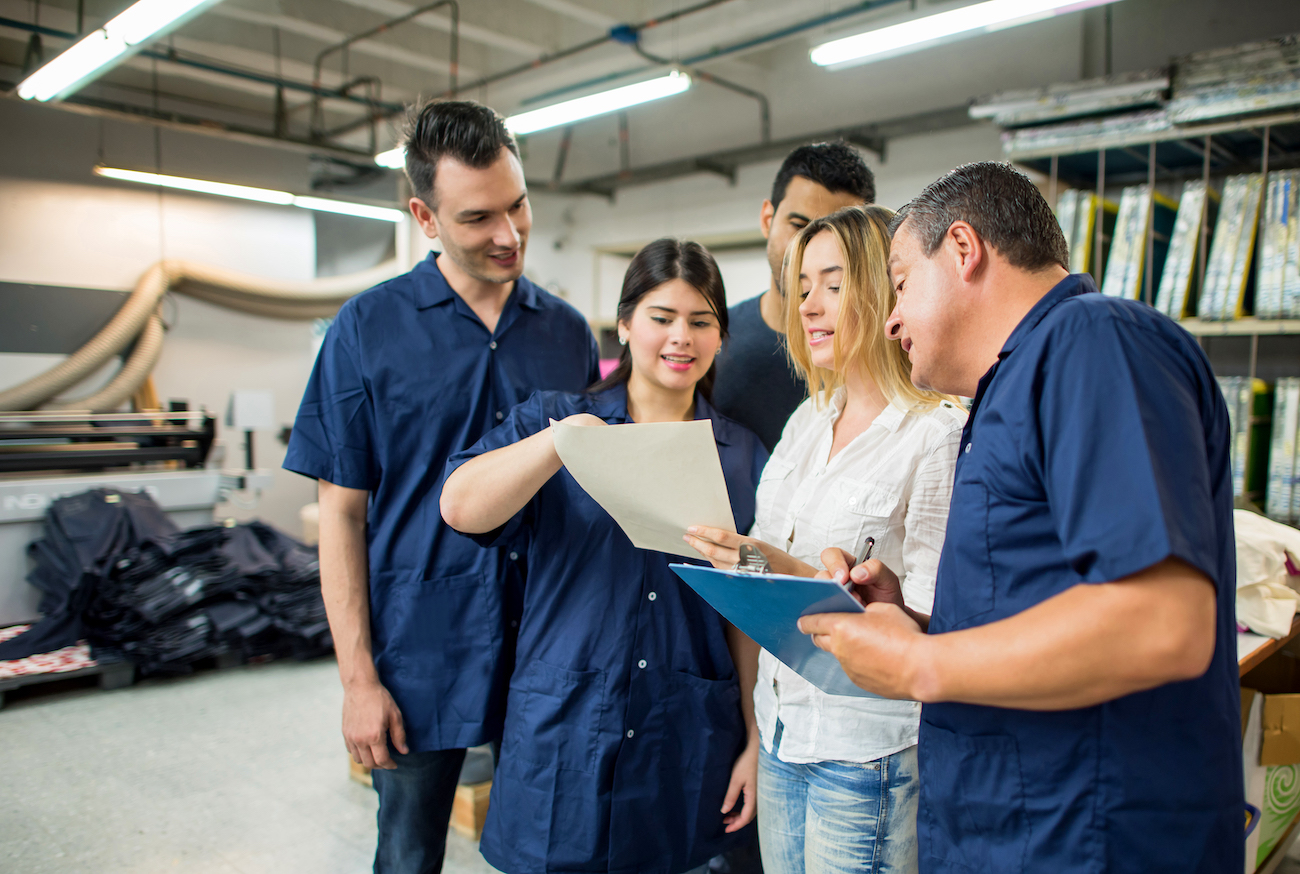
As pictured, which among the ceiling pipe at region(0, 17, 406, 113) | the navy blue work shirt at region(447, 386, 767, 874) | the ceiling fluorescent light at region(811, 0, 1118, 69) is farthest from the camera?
the ceiling pipe at region(0, 17, 406, 113)

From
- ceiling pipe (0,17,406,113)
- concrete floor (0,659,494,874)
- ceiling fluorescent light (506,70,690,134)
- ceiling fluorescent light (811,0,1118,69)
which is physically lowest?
concrete floor (0,659,494,874)

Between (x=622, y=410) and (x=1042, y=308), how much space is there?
0.80 m

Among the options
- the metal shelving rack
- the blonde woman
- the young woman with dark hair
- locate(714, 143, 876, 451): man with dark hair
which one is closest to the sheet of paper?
the blonde woman

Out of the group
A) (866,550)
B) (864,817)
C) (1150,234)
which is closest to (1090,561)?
(866,550)

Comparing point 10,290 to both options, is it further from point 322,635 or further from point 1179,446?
point 1179,446

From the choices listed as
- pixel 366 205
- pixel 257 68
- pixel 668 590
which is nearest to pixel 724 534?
pixel 668 590

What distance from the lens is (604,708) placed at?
1.33 meters

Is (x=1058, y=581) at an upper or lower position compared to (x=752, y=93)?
lower

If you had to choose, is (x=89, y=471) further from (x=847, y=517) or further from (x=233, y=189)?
(x=847, y=517)

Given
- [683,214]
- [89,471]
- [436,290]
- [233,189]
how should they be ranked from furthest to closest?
[683,214]
[233,189]
[89,471]
[436,290]

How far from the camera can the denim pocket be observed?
132 centimetres

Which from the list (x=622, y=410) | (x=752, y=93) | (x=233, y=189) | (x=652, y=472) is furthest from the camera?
(x=752, y=93)

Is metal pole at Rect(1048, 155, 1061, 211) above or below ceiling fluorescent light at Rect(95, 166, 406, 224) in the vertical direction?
below

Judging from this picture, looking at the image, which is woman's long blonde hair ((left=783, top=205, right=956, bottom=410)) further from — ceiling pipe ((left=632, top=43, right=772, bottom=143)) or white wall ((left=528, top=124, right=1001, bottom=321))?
ceiling pipe ((left=632, top=43, right=772, bottom=143))
